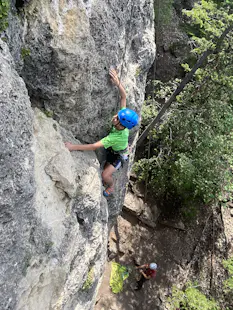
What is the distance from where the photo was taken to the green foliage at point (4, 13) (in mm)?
2721

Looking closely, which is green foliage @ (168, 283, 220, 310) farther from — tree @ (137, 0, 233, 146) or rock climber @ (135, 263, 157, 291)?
tree @ (137, 0, 233, 146)

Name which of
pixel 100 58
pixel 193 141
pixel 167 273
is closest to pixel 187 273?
pixel 167 273

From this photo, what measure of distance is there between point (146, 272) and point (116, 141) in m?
6.28

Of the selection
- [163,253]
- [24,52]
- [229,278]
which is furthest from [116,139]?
[163,253]

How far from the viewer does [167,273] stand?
10.7 m

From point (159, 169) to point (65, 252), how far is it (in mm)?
6507

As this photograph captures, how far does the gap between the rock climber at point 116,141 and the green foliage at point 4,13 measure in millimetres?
1976

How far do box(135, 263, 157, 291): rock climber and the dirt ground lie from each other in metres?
0.27

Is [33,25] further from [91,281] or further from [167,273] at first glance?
[167,273]

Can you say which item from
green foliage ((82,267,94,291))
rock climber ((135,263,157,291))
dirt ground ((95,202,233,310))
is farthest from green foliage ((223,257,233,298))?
green foliage ((82,267,94,291))

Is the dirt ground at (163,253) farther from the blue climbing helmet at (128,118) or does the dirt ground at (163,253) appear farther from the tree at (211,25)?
the blue climbing helmet at (128,118)

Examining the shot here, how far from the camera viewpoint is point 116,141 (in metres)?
5.05

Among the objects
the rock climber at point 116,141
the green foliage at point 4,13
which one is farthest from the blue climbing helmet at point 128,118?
the green foliage at point 4,13

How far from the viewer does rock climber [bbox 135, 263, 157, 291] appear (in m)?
8.76
